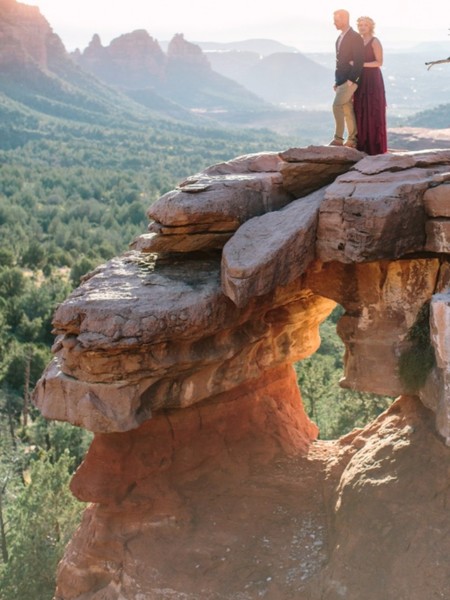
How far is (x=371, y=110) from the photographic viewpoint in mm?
12562

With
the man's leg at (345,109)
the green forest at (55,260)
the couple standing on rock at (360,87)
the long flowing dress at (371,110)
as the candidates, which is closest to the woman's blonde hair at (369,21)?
the couple standing on rock at (360,87)

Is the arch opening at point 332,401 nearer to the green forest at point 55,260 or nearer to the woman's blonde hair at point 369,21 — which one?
the green forest at point 55,260

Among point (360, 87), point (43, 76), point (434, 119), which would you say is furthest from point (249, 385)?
point (43, 76)

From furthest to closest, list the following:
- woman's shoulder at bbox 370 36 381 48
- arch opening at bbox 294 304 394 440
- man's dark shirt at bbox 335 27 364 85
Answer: arch opening at bbox 294 304 394 440 → woman's shoulder at bbox 370 36 381 48 → man's dark shirt at bbox 335 27 364 85

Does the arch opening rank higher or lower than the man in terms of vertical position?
lower

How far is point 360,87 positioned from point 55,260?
126 ft

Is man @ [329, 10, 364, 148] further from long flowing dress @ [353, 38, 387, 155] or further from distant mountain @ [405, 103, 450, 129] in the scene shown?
distant mountain @ [405, 103, 450, 129]

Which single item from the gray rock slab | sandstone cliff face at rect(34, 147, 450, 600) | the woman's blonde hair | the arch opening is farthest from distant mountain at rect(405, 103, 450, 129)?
the gray rock slab

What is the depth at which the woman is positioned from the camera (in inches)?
492

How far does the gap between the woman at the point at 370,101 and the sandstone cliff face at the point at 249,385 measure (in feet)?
3.59

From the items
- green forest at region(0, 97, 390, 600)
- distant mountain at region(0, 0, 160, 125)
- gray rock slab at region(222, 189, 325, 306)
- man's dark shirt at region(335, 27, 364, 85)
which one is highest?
distant mountain at region(0, 0, 160, 125)

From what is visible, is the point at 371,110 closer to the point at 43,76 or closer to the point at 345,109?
the point at 345,109

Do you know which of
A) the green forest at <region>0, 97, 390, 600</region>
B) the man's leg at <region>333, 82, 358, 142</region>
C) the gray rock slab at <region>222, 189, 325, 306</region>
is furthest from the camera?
the green forest at <region>0, 97, 390, 600</region>

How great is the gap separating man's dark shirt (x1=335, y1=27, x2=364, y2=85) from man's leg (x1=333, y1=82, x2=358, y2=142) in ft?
0.44
